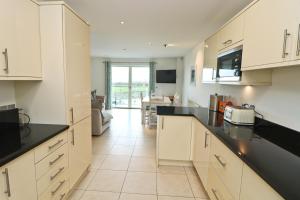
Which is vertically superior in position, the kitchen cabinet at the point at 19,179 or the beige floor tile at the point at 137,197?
the kitchen cabinet at the point at 19,179

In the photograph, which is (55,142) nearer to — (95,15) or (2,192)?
(2,192)

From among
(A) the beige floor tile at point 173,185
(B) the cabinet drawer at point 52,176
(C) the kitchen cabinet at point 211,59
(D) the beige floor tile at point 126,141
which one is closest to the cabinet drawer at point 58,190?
(B) the cabinet drawer at point 52,176

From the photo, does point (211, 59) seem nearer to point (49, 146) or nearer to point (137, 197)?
point (137, 197)

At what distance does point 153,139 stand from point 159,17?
257 centimetres

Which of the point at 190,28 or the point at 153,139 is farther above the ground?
the point at 190,28

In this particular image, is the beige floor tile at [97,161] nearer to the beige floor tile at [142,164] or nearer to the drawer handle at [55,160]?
the beige floor tile at [142,164]

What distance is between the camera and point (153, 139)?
161 inches

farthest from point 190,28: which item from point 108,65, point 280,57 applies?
point 108,65

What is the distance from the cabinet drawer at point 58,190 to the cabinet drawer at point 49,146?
0.33 metres

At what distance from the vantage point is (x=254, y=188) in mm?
1062

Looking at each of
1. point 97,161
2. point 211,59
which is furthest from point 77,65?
point 211,59

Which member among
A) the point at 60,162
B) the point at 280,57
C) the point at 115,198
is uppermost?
the point at 280,57

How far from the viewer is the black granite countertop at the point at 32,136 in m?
1.17

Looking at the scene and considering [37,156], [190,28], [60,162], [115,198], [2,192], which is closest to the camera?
[2,192]
